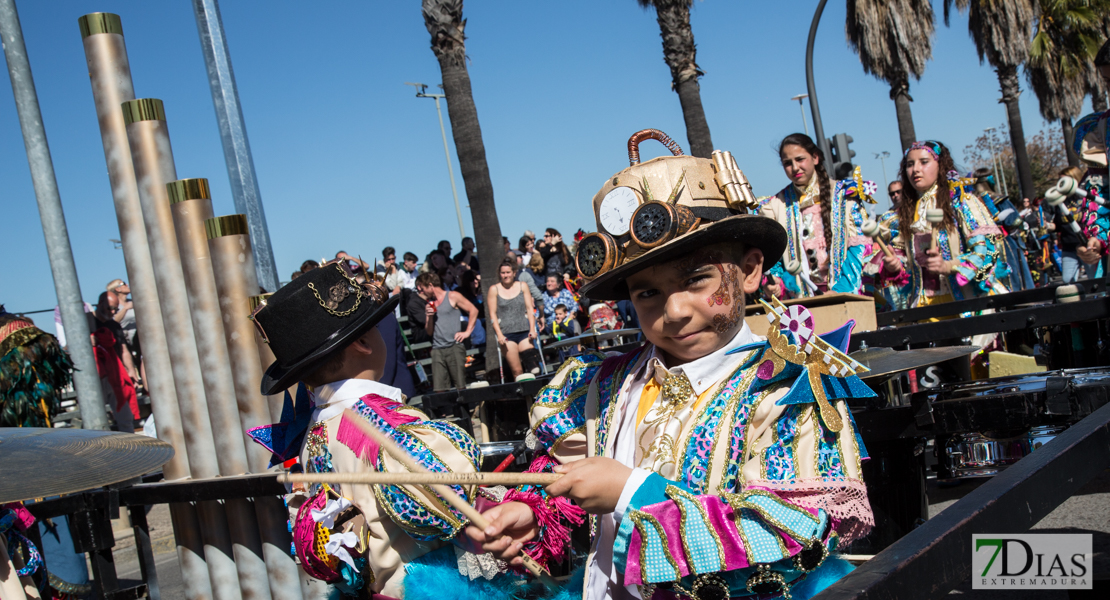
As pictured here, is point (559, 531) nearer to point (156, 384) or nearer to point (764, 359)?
point (764, 359)

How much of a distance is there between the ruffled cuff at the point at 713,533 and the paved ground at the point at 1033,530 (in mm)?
1339

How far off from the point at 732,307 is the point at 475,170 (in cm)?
975

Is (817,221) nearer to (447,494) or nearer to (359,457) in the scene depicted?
(359,457)

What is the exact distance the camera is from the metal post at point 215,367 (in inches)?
149

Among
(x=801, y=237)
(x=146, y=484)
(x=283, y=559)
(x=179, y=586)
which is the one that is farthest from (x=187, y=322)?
(x=801, y=237)

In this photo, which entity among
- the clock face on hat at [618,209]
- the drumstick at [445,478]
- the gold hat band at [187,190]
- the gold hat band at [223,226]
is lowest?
the drumstick at [445,478]

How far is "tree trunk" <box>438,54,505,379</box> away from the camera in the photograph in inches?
450

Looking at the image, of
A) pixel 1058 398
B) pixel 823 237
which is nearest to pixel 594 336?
pixel 823 237

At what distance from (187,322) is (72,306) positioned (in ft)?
10.1

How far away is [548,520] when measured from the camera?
2.17 metres

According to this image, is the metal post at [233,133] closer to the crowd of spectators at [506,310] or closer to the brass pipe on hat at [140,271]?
the brass pipe on hat at [140,271]

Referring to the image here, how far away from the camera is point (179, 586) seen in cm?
661

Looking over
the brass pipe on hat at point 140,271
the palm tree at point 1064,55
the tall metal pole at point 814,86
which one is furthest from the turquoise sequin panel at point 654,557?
the palm tree at point 1064,55

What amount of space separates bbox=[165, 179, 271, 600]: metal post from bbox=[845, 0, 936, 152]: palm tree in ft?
66.7
